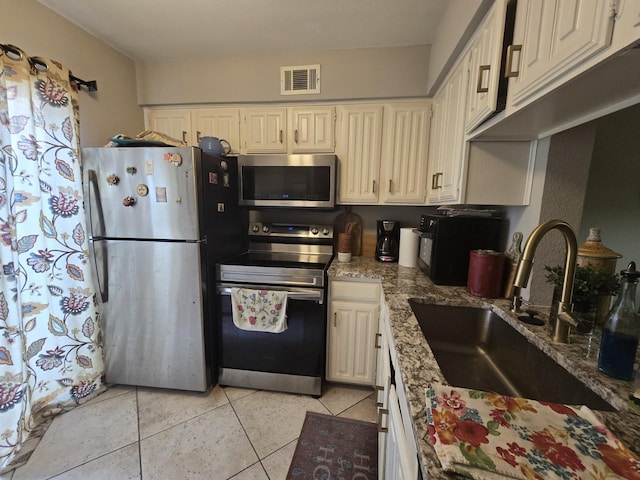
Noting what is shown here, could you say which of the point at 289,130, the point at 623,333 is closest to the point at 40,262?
the point at 289,130

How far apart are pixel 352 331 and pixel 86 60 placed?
2.58 metres

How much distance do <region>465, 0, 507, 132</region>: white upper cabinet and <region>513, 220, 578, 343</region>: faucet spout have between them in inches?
19.2

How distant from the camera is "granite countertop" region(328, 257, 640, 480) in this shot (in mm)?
529

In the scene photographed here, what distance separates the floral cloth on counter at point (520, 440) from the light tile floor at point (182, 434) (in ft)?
3.99

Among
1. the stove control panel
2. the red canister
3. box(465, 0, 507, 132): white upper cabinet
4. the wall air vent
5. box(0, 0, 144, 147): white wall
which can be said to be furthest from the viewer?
the stove control panel

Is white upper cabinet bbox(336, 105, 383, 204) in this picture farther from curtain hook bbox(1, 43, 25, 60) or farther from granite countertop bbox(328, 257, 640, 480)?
curtain hook bbox(1, 43, 25, 60)

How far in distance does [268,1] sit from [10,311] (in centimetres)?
212

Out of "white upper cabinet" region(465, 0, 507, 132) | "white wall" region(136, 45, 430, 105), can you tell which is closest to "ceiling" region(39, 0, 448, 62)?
"white wall" region(136, 45, 430, 105)

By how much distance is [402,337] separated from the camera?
92 cm

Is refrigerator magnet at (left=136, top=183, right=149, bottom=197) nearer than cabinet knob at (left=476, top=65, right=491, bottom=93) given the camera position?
No

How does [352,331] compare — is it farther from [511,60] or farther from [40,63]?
[40,63]

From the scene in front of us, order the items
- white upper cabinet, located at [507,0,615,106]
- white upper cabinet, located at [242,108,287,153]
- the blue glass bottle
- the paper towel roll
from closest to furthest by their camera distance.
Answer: white upper cabinet, located at [507,0,615,106] → the blue glass bottle → the paper towel roll → white upper cabinet, located at [242,108,287,153]

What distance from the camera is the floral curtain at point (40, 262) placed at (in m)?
1.32

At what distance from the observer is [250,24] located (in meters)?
1.72
